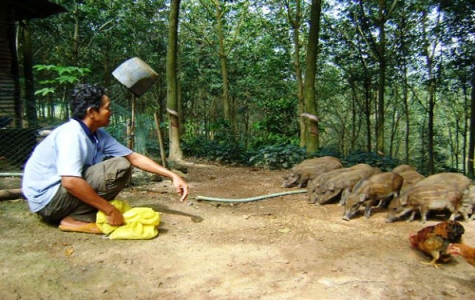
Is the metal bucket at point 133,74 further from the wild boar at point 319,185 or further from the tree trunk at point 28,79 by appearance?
the wild boar at point 319,185

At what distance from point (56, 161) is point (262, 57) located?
603 inches

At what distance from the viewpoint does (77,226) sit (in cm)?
339

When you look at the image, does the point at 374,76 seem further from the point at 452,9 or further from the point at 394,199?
the point at 394,199

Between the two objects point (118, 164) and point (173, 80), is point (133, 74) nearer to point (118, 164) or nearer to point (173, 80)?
point (118, 164)

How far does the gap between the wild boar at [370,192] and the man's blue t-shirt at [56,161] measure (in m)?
3.06

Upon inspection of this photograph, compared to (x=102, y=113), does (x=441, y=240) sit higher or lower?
lower

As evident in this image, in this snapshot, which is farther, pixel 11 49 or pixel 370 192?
pixel 11 49

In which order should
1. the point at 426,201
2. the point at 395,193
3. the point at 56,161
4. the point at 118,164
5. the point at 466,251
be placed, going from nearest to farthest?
the point at 466,251
the point at 56,161
the point at 118,164
the point at 426,201
the point at 395,193

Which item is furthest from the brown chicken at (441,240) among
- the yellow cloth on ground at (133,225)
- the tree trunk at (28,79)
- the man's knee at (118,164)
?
the tree trunk at (28,79)

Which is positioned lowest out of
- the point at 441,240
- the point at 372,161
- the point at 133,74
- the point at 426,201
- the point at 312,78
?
the point at 441,240

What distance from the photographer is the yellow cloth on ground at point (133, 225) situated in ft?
10.9

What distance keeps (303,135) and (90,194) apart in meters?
9.13

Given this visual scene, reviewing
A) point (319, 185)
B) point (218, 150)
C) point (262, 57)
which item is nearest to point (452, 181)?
point (319, 185)

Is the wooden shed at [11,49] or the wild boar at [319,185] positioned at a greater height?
the wooden shed at [11,49]
